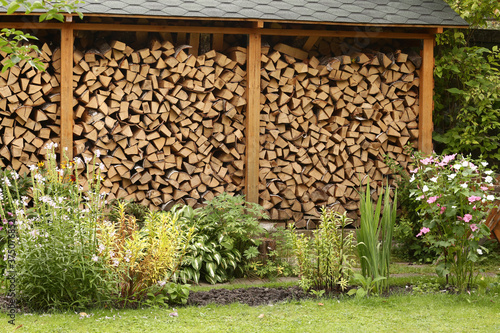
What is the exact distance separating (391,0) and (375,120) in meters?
1.39

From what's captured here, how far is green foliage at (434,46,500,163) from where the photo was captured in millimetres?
6552

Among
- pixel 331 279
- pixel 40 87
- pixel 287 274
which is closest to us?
pixel 331 279

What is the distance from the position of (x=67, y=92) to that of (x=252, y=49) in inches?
77.0

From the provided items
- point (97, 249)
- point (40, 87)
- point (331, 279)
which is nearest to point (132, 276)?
point (97, 249)

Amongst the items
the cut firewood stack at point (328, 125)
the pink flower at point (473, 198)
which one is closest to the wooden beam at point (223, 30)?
the cut firewood stack at point (328, 125)

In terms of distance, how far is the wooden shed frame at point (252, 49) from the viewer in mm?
5681

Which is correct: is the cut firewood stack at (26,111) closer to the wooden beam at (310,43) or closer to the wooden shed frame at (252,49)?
the wooden shed frame at (252,49)

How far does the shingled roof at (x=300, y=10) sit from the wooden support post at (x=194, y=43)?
0.42 m

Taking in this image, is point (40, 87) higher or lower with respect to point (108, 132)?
higher

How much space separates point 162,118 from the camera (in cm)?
606

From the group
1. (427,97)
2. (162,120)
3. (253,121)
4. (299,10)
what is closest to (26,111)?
(162,120)

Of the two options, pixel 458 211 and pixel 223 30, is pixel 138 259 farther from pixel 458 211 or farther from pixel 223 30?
pixel 223 30

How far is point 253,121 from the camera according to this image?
6129 mm

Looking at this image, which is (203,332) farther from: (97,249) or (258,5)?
(258,5)
